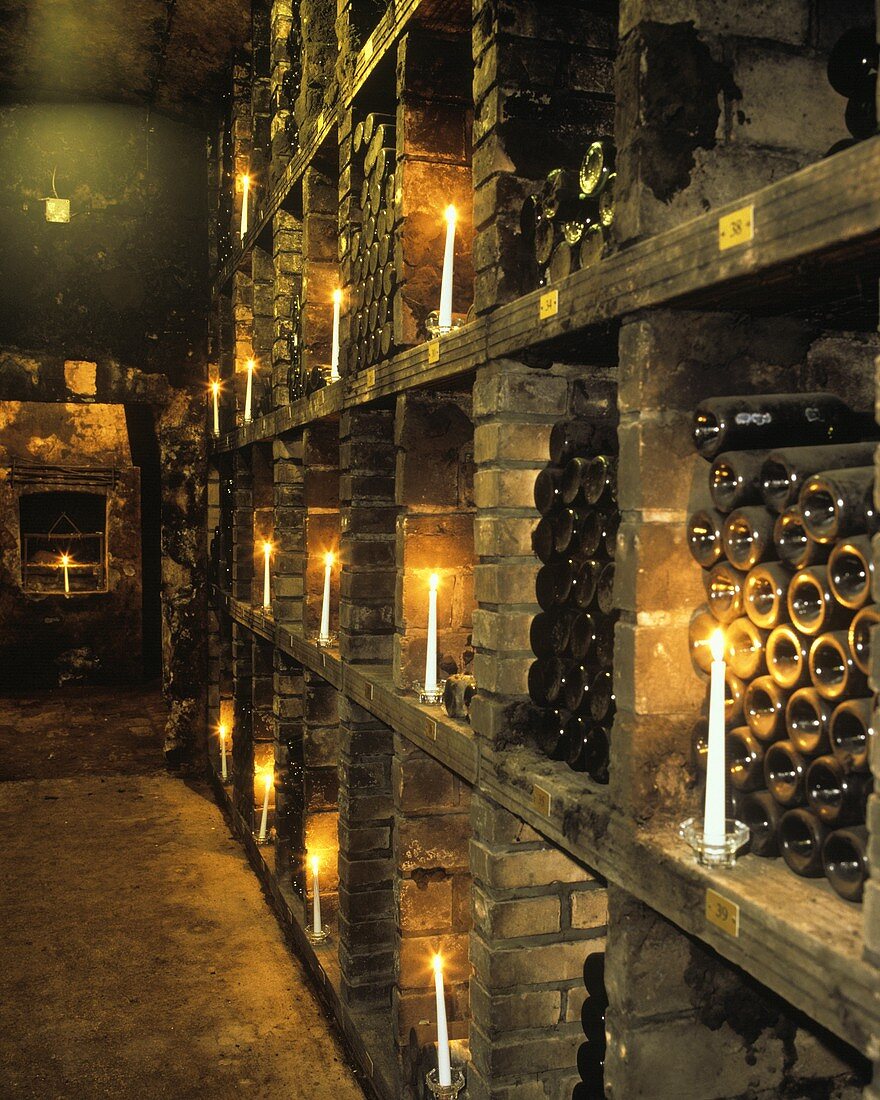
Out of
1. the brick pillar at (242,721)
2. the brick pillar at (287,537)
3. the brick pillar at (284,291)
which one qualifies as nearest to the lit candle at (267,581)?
the brick pillar at (242,721)

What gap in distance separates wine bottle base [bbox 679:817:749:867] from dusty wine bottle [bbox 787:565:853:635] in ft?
1.62

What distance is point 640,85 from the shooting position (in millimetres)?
2277

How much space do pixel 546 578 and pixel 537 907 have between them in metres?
1.18

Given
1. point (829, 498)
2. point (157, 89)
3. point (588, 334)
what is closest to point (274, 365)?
point (157, 89)

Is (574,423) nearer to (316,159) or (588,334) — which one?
(588,334)

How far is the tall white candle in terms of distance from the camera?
2.04m

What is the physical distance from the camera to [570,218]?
2934mm

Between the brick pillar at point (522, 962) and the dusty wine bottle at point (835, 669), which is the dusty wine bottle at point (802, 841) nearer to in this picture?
the dusty wine bottle at point (835, 669)

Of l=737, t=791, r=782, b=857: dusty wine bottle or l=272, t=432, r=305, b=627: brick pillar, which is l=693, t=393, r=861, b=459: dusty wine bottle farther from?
l=272, t=432, r=305, b=627: brick pillar

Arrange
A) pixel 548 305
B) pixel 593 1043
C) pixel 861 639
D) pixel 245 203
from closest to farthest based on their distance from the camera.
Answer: pixel 861 639 < pixel 548 305 < pixel 593 1043 < pixel 245 203

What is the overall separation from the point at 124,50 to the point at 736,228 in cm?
828

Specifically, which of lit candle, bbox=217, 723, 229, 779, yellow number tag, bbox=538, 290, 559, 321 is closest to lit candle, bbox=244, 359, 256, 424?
lit candle, bbox=217, 723, 229, 779

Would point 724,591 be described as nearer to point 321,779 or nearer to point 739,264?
point 739,264

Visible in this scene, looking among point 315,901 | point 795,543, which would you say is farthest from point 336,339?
point 795,543
